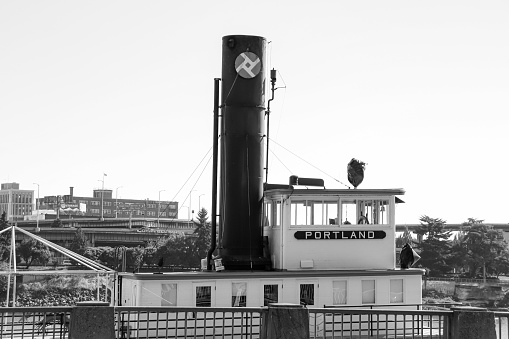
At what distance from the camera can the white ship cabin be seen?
2220cm

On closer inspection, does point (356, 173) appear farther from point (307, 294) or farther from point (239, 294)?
point (239, 294)

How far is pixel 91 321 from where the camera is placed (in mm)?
14008

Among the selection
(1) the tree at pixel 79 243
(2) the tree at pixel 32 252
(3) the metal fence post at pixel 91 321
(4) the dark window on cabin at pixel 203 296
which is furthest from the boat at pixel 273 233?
(1) the tree at pixel 79 243

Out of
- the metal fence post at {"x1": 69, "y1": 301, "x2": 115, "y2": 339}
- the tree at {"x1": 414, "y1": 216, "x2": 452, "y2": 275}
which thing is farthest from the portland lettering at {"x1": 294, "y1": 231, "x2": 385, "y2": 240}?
the tree at {"x1": 414, "y1": 216, "x2": 452, "y2": 275}

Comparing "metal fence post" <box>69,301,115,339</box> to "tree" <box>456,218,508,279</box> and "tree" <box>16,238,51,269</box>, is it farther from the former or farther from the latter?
"tree" <box>456,218,508,279</box>

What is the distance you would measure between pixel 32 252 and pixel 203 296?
79193 mm

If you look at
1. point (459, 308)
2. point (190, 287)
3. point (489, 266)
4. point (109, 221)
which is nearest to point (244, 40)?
point (190, 287)

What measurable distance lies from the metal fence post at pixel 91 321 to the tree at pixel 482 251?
94.4m

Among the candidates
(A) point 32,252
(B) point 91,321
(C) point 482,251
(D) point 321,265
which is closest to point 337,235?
(D) point 321,265

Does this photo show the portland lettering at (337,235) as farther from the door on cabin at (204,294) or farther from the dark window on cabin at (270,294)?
the door on cabin at (204,294)

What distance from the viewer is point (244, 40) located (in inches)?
980

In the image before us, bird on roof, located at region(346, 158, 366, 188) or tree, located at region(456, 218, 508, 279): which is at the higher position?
bird on roof, located at region(346, 158, 366, 188)

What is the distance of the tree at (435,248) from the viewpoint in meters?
102

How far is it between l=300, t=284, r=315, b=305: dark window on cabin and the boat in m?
0.03
